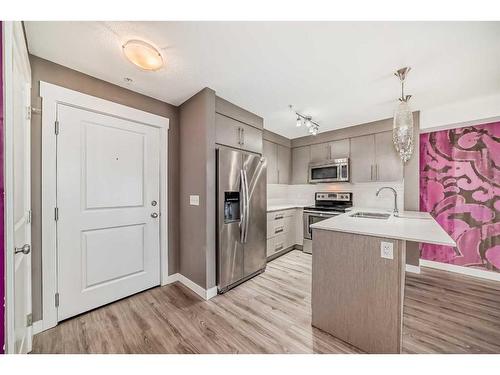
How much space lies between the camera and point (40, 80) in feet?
5.34

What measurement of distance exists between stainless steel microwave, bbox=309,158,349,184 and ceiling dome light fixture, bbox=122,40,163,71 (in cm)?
320

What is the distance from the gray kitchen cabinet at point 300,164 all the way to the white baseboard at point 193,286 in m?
2.85

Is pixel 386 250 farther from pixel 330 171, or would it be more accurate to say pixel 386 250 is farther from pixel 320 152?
pixel 320 152

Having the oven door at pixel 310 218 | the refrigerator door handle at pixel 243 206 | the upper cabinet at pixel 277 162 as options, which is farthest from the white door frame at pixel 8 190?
the oven door at pixel 310 218

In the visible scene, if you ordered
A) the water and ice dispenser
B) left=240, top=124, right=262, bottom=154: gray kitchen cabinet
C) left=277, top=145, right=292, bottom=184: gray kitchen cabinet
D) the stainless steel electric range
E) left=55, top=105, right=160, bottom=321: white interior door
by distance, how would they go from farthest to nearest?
left=277, top=145, right=292, bottom=184: gray kitchen cabinet, the stainless steel electric range, left=240, top=124, right=262, bottom=154: gray kitchen cabinet, the water and ice dispenser, left=55, top=105, right=160, bottom=321: white interior door

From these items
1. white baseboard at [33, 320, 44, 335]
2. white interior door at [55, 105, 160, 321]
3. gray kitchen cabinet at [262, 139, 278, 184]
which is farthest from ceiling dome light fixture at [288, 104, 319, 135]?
white baseboard at [33, 320, 44, 335]

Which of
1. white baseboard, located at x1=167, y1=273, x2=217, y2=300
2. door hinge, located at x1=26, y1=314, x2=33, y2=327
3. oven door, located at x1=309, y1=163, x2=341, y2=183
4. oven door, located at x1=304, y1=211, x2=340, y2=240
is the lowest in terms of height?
white baseboard, located at x1=167, y1=273, x2=217, y2=300

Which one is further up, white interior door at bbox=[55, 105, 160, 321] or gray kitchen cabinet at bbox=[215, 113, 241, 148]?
gray kitchen cabinet at bbox=[215, 113, 241, 148]

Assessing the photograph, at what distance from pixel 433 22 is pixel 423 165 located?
249 cm

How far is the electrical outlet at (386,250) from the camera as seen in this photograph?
1.31m

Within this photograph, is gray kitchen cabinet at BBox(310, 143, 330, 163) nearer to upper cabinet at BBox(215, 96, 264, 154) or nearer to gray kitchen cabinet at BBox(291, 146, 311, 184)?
gray kitchen cabinet at BBox(291, 146, 311, 184)

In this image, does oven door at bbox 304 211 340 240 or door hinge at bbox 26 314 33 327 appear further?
oven door at bbox 304 211 340 240

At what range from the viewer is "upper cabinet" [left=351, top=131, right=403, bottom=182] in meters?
3.06
